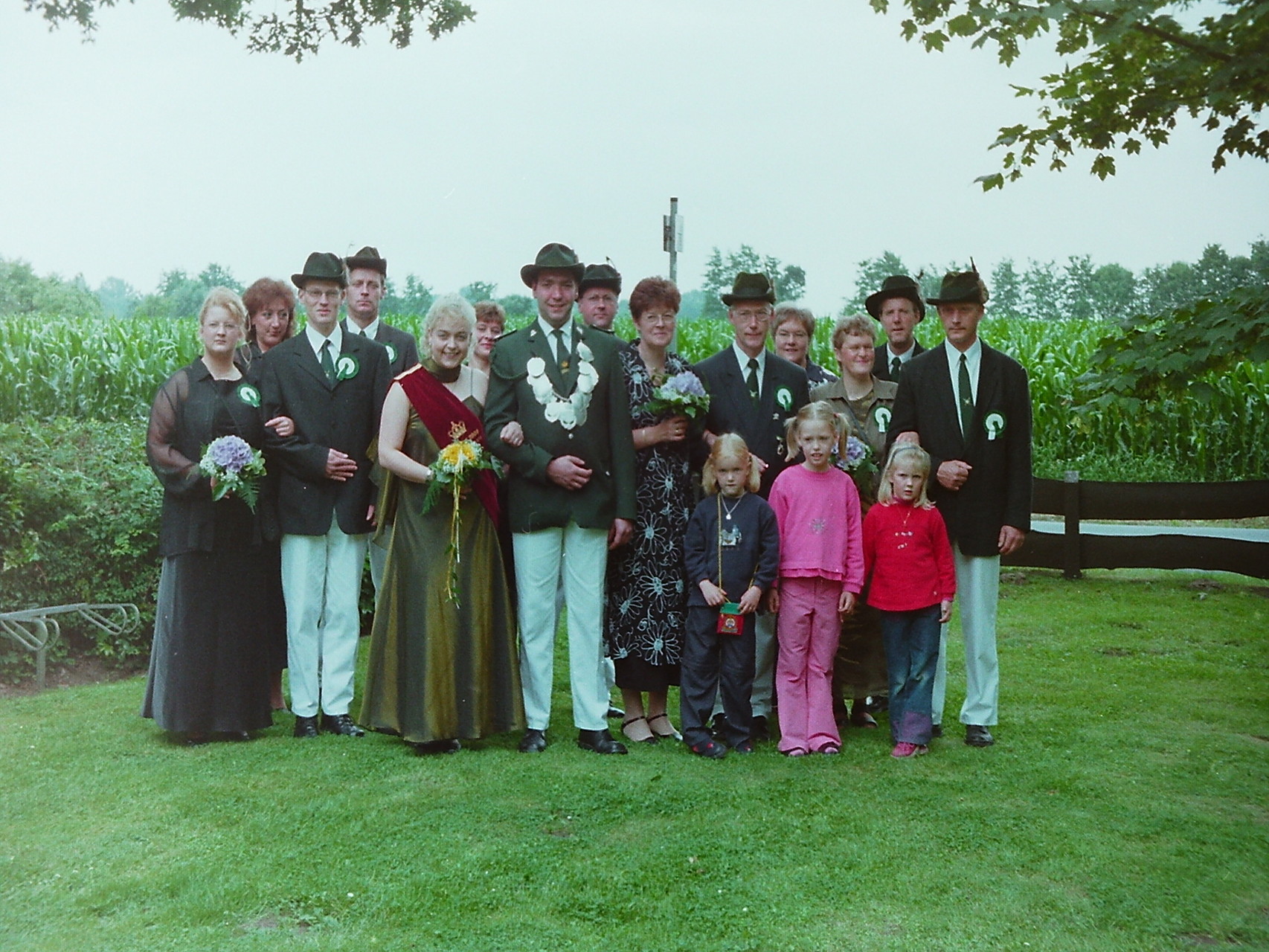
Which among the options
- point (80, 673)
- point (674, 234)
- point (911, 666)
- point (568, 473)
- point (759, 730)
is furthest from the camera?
point (674, 234)

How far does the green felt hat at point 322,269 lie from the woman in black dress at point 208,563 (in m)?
0.27

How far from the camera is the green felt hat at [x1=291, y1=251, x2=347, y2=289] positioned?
16.3 ft

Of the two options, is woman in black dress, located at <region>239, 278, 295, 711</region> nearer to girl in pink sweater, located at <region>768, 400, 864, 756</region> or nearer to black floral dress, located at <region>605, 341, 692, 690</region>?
black floral dress, located at <region>605, 341, 692, 690</region>

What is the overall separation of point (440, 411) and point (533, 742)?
4.31 ft

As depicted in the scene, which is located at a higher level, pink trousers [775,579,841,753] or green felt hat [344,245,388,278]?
green felt hat [344,245,388,278]

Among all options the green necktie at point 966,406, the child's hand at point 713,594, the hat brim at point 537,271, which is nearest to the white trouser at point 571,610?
the child's hand at point 713,594

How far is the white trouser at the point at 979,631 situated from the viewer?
4.97m

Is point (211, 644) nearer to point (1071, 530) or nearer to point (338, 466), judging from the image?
point (338, 466)

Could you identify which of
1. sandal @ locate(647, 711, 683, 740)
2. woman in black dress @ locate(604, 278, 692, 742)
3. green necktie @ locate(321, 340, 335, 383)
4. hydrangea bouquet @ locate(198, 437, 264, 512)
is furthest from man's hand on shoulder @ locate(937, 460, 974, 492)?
hydrangea bouquet @ locate(198, 437, 264, 512)

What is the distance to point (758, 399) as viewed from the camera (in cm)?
518

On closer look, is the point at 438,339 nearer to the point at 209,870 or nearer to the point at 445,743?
the point at 445,743

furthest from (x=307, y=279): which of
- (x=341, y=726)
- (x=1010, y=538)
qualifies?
(x=1010, y=538)

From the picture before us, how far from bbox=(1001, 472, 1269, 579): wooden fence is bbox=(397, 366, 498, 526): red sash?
5524 millimetres

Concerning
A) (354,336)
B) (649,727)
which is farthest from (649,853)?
(354,336)
